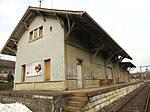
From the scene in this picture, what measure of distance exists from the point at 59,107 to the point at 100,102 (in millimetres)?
1780

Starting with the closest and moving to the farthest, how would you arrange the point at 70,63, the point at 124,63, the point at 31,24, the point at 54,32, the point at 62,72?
the point at 62,72, the point at 70,63, the point at 54,32, the point at 31,24, the point at 124,63

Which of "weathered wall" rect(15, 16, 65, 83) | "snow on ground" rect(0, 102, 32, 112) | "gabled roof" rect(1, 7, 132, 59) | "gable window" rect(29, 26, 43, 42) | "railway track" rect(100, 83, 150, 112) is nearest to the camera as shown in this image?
"snow on ground" rect(0, 102, 32, 112)

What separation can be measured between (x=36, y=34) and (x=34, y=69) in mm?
2805

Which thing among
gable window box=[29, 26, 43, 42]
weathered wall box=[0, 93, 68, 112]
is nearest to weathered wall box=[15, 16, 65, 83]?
gable window box=[29, 26, 43, 42]

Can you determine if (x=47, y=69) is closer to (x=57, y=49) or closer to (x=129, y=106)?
(x=57, y=49)

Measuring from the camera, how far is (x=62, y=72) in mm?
8711

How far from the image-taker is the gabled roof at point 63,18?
8039 mm

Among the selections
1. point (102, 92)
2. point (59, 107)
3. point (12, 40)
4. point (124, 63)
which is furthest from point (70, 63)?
point (124, 63)

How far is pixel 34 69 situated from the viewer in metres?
10.8

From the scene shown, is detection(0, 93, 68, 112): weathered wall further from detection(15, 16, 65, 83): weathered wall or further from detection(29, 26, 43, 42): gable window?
detection(29, 26, 43, 42): gable window

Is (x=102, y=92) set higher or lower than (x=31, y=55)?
lower

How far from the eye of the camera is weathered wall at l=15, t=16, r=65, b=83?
29.9 feet

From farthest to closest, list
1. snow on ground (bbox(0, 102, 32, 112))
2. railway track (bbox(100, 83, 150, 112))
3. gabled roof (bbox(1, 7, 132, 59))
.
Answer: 1. gabled roof (bbox(1, 7, 132, 59))
2. railway track (bbox(100, 83, 150, 112))
3. snow on ground (bbox(0, 102, 32, 112))

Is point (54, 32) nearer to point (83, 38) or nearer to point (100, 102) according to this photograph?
point (83, 38)
